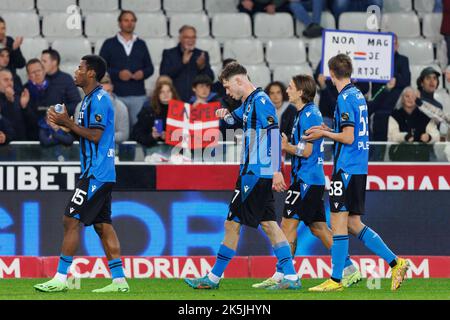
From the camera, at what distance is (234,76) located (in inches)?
467

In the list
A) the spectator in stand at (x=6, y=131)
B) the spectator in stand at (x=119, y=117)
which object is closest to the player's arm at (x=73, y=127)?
the spectator in stand at (x=6, y=131)

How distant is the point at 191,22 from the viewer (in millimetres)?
18391

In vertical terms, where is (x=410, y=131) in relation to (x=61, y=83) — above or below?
below

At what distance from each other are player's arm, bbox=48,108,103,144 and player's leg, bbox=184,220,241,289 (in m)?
1.50

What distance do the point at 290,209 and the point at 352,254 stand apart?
248cm

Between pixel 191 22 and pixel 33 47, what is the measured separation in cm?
241

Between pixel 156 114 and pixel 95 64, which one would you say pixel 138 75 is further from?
pixel 95 64

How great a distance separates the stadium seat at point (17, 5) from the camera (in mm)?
18172

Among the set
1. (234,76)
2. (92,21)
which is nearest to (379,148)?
(234,76)

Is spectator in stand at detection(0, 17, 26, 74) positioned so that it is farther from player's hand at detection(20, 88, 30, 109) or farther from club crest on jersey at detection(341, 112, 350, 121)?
club crest on jersey at detection(341, 112, 350, 121)

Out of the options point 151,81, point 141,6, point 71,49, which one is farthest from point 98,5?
point 151,81

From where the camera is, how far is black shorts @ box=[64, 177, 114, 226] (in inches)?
445

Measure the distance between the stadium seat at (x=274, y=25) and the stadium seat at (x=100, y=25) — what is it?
212 cm

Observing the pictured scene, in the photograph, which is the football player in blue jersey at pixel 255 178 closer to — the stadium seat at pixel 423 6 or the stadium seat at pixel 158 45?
the stadium seat at pixel 158 45
